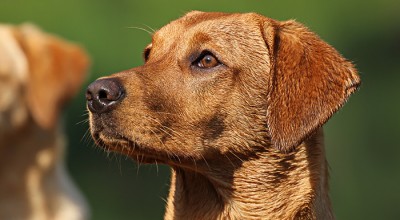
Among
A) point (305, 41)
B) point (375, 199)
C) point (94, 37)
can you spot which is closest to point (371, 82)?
point (375, 199)

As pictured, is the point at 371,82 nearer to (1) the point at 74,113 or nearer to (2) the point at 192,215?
(1) the point at 74,113

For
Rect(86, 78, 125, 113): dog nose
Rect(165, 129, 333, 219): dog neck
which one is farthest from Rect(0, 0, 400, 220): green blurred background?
Rect(86, 78, 125, 113): dog nose

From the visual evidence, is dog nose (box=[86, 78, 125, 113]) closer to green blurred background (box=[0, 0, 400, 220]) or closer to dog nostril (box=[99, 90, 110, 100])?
dog nostril (box=[99, 90, 110, 100])

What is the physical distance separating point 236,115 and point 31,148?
517 cm

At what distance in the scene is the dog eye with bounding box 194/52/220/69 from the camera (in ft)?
17.0

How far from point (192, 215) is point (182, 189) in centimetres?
14

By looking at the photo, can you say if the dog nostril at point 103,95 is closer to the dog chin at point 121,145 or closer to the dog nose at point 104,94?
the dog nose at point 104,94

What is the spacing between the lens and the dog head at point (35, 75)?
32.2ft

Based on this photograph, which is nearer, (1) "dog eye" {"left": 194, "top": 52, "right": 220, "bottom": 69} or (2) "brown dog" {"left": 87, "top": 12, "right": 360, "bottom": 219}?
(2) "brown dog" {"left": 87, "top": 12, "right": 360, "bottom": 219}

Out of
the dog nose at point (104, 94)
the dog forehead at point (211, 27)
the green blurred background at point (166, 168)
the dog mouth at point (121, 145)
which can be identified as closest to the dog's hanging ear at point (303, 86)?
the dog forehead at point (211, 27)

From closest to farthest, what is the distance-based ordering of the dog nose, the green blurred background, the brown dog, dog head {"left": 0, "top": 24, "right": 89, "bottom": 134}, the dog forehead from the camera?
the dog nose → the brown dog → the dog forehead → dog head {"left": 0, "top": 24, "right": 89, "bottom": 134} → the green blurred background

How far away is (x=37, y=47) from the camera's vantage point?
33.9ft

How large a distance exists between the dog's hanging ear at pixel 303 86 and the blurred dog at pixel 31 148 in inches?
193

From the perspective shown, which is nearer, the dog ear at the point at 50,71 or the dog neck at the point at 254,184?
the dog neck at the point at 254,184
